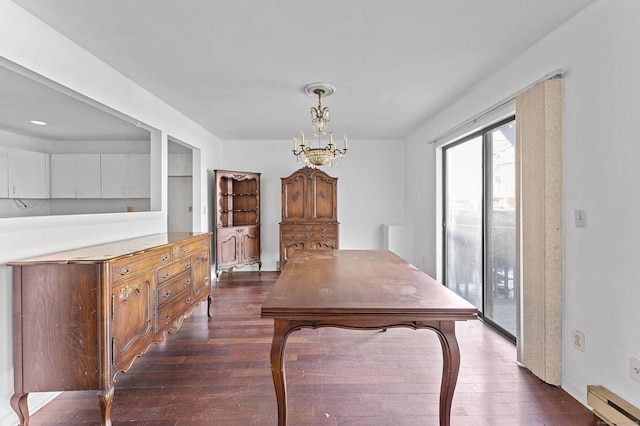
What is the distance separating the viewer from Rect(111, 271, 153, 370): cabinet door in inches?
68.5

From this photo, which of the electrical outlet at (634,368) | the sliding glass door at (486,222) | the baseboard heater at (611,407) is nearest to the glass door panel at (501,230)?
the sliding glass door at (486,222)

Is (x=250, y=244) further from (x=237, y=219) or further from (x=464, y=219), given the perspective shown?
(x=464, y=219)

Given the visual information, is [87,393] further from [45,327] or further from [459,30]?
[459,30]

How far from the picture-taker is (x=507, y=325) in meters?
2.86

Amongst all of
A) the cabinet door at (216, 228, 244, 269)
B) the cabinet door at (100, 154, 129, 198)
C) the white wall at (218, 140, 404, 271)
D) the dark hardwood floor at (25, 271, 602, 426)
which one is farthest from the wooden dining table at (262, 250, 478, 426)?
the cabinet door at (100, 154, 129, 198)

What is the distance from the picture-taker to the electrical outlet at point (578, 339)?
1.89m

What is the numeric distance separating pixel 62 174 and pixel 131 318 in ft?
13.9

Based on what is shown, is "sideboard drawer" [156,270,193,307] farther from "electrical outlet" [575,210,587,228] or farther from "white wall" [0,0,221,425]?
"electrical outlet" [575,210,587,228]

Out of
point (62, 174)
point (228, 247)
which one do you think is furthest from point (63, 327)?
point (62, 174)

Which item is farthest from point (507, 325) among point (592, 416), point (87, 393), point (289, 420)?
point (87, 393)

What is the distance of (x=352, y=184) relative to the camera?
18.8ft

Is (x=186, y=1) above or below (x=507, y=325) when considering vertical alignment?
above

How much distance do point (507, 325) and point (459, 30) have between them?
257 centimetres

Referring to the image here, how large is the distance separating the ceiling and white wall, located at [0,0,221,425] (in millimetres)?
106
